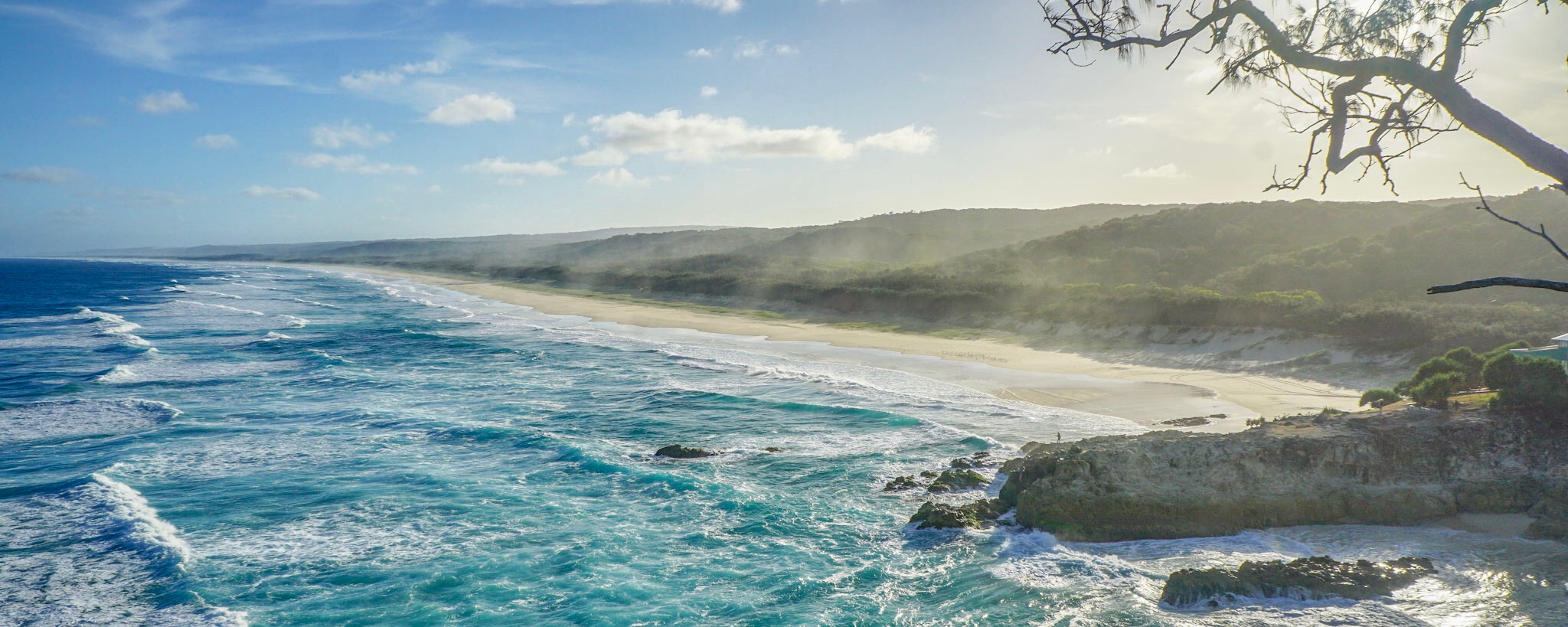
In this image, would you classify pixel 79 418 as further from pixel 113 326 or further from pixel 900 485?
pixel 113 326

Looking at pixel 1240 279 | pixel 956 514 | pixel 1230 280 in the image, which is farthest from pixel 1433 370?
pixel 1230 280

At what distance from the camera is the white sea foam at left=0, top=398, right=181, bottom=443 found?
1667cm

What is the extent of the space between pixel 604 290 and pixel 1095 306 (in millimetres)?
42007

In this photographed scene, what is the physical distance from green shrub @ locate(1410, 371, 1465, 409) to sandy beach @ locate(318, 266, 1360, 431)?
12.3ft

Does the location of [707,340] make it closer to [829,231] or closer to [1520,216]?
[1520,216]

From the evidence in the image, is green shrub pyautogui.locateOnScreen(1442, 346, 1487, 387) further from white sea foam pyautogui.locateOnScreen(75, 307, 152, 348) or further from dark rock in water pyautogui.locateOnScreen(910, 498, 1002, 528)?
white sea foam pyautogui.locateOnScreen(75, 307, 152, 348)

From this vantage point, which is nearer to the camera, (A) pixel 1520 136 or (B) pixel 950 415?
(A) pixel 1520 136

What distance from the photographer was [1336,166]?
474cm

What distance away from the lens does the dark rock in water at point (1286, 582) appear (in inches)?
304

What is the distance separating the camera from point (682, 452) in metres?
14.3

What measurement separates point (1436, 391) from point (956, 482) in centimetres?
600

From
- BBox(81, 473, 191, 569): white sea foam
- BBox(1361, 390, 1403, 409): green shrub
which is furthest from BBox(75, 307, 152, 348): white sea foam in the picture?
BBox(1361, 390, 1403, 409): green shrub

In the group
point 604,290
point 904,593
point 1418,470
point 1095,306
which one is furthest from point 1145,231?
point 904,593

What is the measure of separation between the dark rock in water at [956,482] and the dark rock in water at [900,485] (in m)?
0.32
